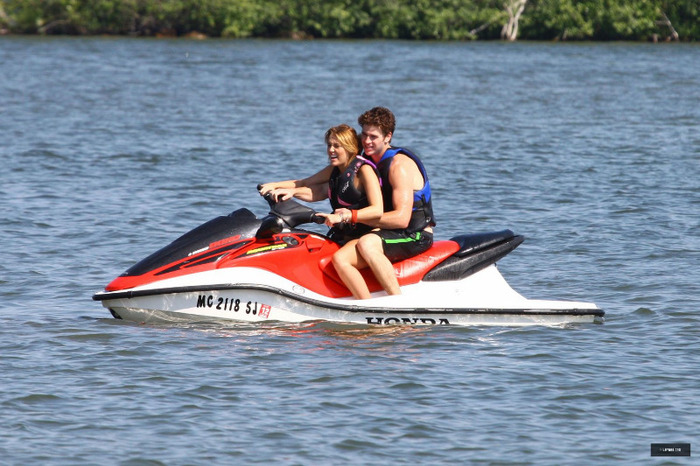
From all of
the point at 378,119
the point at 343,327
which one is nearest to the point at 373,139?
the point at 378,119

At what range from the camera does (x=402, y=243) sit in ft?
25.3

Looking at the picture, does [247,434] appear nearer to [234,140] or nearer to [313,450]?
[313,450]

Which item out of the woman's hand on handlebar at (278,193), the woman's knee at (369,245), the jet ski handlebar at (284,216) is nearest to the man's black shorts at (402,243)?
the woman's knee at (369,245)

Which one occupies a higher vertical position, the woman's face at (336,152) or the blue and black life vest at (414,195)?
the woman's face at (336,152)

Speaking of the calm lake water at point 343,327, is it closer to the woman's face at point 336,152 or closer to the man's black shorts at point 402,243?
the man's black shorts at point 402,243

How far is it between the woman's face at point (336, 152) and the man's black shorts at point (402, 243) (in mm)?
529

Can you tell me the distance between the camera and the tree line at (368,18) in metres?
55.1

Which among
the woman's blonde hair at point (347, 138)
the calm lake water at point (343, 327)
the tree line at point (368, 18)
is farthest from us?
the tree line at point (368, 18)

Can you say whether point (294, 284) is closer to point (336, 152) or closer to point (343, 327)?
point (343, 327)

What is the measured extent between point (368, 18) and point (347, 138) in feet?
167

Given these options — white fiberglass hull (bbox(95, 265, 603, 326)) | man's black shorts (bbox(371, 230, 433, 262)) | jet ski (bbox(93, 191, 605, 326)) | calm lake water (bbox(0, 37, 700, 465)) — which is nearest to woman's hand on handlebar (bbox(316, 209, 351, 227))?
jet ski (bbox(93, 191, 605, 326))

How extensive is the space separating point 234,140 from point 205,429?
14.0 metres

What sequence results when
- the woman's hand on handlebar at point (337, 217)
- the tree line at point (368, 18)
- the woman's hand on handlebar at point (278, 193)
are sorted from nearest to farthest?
the woman's hand on handlebar at point (337, 217), the woman's hand on handlebar at point (278, 193), the tree line at point (368, 18)

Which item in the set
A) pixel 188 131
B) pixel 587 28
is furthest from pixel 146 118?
pixel 587 28
